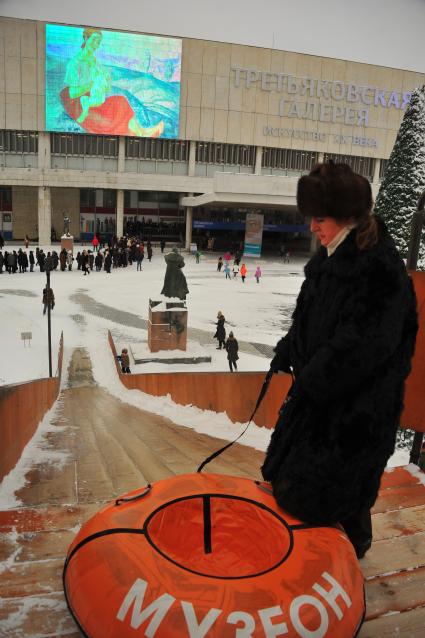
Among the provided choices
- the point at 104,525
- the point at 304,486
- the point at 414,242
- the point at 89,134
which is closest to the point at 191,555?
the point at 104,525

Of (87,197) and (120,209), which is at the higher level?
(87,197)

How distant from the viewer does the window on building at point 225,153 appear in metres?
39.7

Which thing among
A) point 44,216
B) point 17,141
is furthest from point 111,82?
point 44,216

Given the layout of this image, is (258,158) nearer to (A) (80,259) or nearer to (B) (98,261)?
(B) (98,261)

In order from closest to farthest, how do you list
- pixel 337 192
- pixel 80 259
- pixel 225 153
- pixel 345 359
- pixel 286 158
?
pixel 345 359 → pixel 337 192 → pixel 80 259 → pixel 225 153 → pixel 286 158

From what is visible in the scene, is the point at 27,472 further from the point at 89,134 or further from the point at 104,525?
the point at 89,134

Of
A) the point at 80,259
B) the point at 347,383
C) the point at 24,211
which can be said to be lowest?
the point at 80,259

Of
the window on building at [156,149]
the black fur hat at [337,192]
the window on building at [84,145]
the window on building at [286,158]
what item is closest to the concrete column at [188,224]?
the window on building at [156,149]

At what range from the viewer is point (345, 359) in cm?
175

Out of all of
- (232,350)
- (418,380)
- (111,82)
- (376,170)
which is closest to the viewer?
(418,380)

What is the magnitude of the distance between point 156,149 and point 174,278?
29567 millimetres

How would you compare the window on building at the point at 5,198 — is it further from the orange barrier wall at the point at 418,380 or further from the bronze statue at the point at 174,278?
the orange barrier wall at the point at 418,380

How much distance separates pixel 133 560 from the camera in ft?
5.50

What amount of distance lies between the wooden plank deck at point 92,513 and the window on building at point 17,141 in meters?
37.0
